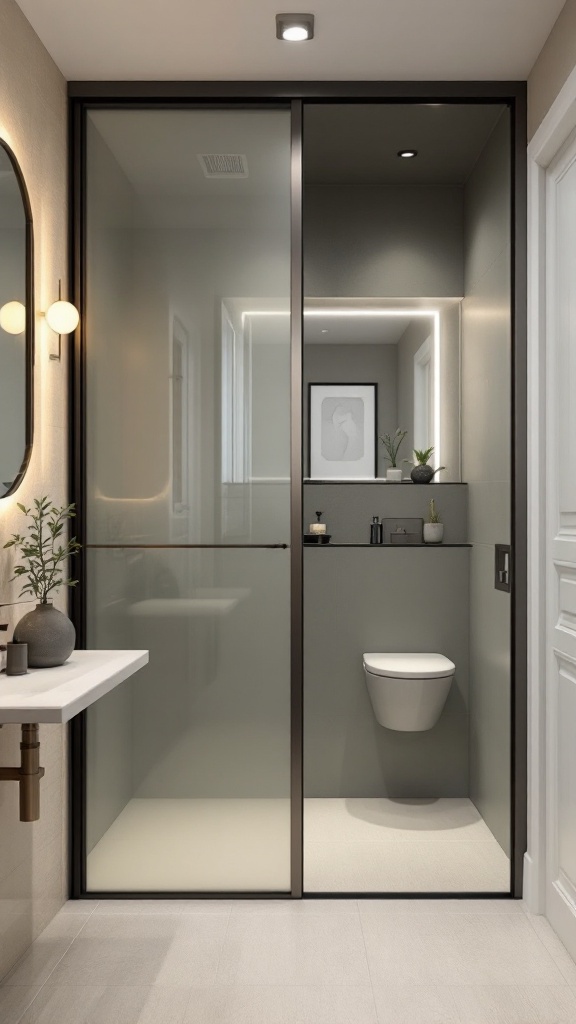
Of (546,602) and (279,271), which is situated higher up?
(279,271)

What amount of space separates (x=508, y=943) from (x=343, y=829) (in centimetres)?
99

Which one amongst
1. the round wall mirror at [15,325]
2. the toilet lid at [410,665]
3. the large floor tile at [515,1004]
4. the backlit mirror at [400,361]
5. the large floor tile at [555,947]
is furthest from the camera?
the backlit mirror at [400,361]

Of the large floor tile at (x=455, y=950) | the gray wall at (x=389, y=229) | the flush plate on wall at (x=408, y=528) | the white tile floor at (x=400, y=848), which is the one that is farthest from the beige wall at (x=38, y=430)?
the flush plate on wall at (x=408, y=528)

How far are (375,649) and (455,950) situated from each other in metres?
1.46

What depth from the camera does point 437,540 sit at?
145 inches

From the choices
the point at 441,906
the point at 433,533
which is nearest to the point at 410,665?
the point at 433,533

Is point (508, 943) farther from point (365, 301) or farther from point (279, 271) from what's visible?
point (365, 301)

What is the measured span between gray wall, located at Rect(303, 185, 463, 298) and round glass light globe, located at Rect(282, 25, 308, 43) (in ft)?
4.17

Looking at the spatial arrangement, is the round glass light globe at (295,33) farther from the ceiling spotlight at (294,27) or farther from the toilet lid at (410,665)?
the toilet lid at (410,665)

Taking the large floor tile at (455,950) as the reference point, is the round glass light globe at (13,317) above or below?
above

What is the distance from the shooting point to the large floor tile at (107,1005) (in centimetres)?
206

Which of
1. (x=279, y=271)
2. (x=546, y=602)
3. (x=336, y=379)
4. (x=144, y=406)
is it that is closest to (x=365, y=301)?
(x=336, y=379)

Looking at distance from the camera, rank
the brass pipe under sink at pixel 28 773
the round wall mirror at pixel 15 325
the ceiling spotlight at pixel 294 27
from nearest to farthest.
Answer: the brass pipe under sink at pixel 28 773
the round wall mirror at pixel 15 325
the ceiling spotlight at pixel 294 27

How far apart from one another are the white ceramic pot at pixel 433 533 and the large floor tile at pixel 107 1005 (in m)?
2.08
